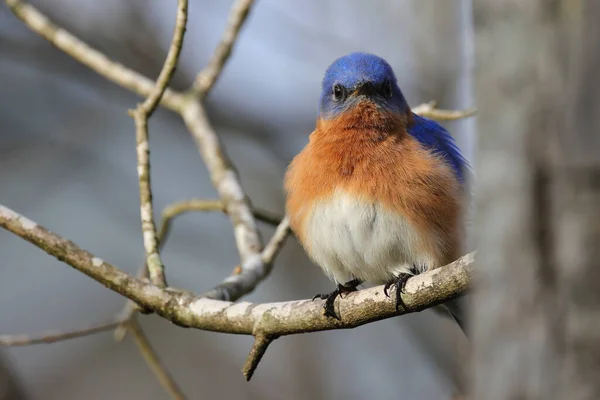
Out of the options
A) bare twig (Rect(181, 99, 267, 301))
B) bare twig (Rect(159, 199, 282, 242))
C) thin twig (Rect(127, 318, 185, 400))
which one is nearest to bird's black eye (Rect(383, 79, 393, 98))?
bare twig (Rect(181, 99, 267, 301))

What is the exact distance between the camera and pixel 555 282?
2.27 metres

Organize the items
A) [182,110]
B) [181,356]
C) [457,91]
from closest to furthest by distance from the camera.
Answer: [182,110] < [457,91] < [181,356]

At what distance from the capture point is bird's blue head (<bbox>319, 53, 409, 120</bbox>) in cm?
588

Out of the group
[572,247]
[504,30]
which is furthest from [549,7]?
[572,247]

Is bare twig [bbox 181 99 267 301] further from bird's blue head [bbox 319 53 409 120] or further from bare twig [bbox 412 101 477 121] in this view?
bare twig [bbox 412 101 477 121]

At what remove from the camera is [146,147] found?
5.28 metres

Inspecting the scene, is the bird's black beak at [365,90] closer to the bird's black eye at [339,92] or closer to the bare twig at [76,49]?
the bird's black eye at [339,92]

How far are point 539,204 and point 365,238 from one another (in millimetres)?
2990

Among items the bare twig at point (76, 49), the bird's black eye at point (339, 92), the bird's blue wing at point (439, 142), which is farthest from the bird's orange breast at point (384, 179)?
the bare twig at point (76, 49)

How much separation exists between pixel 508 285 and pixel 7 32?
1006 cm

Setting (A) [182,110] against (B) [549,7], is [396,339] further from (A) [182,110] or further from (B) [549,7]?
(B) [549,7]

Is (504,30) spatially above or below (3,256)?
above

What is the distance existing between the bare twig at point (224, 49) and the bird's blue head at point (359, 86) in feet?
2.83

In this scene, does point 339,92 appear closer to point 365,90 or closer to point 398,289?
point 365,90
